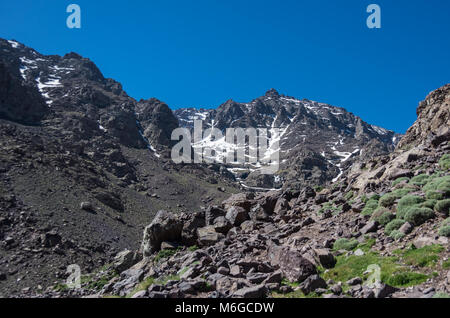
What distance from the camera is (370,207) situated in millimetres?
19047

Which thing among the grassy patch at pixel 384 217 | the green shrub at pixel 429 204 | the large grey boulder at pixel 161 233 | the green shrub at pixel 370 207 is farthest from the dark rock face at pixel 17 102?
the green shrub at pixel 429 204

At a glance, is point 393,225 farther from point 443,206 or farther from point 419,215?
point 443,206

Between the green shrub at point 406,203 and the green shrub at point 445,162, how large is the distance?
236 inches

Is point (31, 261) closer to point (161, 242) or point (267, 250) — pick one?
point (161, 242)

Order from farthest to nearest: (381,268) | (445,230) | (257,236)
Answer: (257,236)
(445,230)
(381,268)

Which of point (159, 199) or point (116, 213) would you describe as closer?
point (116, 213)

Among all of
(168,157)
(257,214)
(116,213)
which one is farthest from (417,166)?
(168,157)

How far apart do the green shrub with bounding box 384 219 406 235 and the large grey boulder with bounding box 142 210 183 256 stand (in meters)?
15.5

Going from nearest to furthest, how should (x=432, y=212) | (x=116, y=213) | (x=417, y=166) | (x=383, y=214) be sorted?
(x=432, y=212) < (x=383, y=214) < (x=417, y=166) < (x=116, y=213)

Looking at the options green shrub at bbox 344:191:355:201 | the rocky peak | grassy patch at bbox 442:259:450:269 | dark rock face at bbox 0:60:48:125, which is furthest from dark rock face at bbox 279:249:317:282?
dark rock face at bbox 0:60:48:125

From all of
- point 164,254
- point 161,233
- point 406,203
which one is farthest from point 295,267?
point 161,233

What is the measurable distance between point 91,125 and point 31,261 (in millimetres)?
121822

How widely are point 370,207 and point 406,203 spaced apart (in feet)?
9.54

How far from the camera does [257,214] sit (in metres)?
27.0
